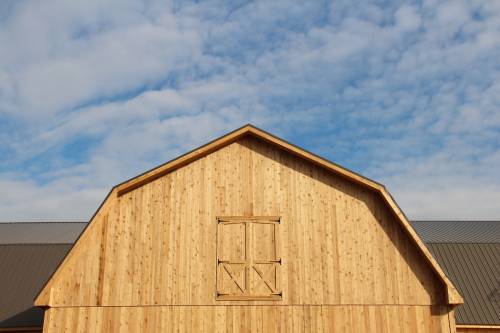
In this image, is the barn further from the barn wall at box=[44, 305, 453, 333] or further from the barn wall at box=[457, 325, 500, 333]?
the barn wall at box=[457, 325, 500, 333]

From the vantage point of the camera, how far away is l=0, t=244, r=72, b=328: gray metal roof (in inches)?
835

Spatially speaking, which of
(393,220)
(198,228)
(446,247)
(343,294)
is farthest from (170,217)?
(446,247)

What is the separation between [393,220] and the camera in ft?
55.1

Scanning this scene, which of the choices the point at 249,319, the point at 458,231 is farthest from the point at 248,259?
the point at 458,231

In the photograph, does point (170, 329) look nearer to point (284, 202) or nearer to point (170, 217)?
point (170, 217)

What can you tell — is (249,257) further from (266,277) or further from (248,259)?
(266,277)

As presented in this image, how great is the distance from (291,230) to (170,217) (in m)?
Answer: 3.92

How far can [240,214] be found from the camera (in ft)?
55.6

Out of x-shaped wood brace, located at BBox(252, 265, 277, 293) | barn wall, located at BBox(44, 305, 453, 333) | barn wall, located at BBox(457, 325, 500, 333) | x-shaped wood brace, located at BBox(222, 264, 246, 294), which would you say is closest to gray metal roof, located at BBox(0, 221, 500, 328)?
barn wall, located at BBox(457, 325, 500, 333)

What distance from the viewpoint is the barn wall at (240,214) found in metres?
16.1

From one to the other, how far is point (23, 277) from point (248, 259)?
41.7 feet

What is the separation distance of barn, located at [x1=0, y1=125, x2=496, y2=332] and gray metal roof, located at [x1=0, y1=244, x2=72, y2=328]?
6.54 metres

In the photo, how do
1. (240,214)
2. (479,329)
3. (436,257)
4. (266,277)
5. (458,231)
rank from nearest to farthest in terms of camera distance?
(266,277) < (240,214) < (479,329) < (436,257) < (458,231)

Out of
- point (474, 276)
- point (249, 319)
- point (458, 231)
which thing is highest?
point (458, 231)
